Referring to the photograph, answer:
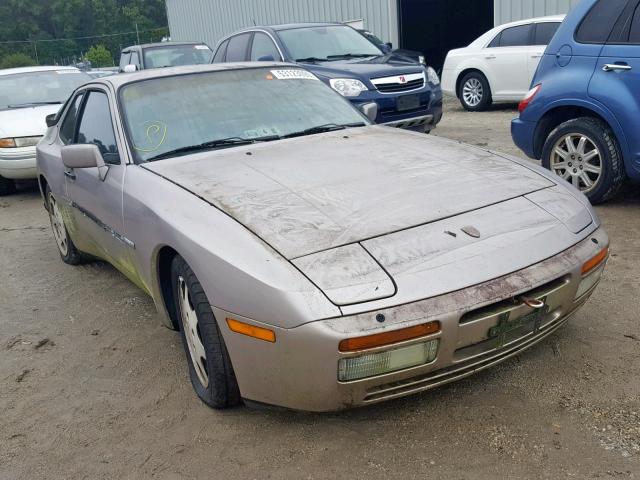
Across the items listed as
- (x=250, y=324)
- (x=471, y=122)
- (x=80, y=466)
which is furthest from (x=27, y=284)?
(x=471, y=122)

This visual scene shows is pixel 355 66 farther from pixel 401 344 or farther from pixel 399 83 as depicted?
pixel 401 344

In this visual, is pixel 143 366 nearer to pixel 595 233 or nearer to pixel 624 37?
pixel 595 233

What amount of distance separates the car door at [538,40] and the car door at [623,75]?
5.94 meters

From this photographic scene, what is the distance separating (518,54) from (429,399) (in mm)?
9349

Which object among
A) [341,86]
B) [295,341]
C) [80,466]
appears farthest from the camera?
[341,86]

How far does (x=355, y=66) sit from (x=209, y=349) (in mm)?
6090

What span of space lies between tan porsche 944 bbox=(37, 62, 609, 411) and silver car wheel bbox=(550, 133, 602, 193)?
6.86 feet

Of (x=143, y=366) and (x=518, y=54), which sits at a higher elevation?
(x=518, y=54)

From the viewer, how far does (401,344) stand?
2.19 metres

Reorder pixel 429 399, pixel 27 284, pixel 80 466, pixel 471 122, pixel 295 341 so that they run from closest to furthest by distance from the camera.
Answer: pixel 295 341, pixel 80 466, pixel 429 399, pixel 27 284, pixel 471 122

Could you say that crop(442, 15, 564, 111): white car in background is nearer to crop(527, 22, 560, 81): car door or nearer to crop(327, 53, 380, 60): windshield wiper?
crop(527, 22, 560, 81): car door

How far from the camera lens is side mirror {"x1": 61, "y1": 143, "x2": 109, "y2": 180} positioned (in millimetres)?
3475

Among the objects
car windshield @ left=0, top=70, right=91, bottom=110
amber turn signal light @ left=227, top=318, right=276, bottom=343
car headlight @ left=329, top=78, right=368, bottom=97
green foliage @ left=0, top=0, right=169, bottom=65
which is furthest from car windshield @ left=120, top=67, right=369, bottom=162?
green foliage @ left=0, top=0, right=169, bottom=65

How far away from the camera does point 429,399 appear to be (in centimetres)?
273
